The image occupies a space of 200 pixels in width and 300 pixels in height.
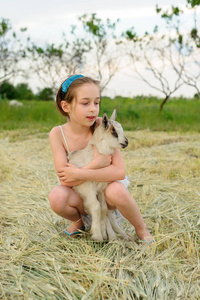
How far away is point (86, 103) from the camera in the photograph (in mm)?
2242

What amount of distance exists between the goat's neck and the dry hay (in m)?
0.64

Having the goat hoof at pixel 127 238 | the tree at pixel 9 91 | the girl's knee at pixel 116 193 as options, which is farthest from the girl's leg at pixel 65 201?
the tree at pixel 9 91

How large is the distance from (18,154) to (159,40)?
20.5 feet

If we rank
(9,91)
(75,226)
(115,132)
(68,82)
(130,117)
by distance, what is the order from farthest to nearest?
(9,91)
(130,117)
(75,226)
(68,82)
(115,132)

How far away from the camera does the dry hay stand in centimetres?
182

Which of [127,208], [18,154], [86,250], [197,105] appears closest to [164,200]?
[127,208]

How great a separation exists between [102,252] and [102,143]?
729 millimetres

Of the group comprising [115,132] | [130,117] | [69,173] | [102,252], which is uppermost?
[115,132]

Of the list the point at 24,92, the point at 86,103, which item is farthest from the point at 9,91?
the point at 86,103

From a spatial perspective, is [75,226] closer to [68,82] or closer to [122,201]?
[122,201]

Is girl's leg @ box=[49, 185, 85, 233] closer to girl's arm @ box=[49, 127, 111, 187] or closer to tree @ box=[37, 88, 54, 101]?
girl's arm @ box=[49, 127, 111, 187]

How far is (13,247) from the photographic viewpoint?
229 centimetres

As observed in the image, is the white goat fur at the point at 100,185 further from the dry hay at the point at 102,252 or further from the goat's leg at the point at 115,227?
the dry hay at the point at 102,252

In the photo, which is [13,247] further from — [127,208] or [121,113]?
[121,113]
